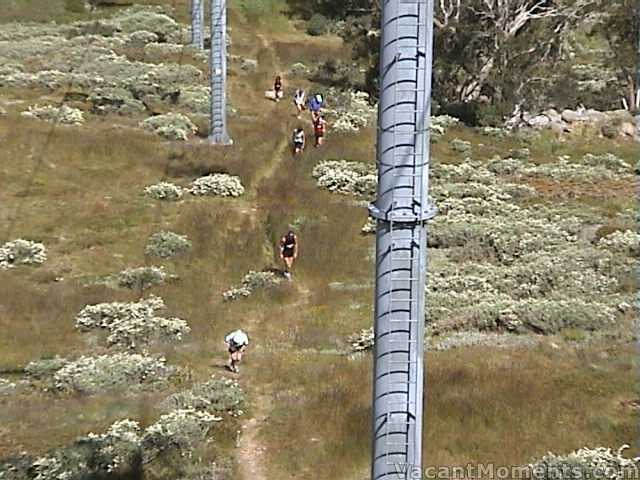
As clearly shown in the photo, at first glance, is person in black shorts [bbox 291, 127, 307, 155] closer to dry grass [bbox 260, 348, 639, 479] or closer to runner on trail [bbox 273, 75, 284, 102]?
runner on trail [bbox 273, 75, 284, 102]

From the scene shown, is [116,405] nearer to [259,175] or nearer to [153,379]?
[153,379]

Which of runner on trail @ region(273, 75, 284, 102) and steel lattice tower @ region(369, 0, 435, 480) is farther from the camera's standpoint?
runner on trail @ region(273, 75, 284, 102)

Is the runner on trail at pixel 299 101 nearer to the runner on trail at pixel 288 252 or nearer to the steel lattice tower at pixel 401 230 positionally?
the runner on trail at pixel 288 252

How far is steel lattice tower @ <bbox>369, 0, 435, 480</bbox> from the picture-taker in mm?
7348

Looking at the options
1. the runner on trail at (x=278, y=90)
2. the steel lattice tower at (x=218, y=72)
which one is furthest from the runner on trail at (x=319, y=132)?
the runner on trail at (x=278, y=90)

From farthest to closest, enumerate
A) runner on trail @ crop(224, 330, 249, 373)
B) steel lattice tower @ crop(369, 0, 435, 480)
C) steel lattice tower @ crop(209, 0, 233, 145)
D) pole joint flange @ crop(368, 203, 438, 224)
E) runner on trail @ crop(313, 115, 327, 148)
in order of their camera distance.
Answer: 1. runner on trail @ crop(313, 115, 327, 148)
2. steel lattice tower @ crop(209, 0, 233, 145)
3. runner on trail @ crop(224, 330, 249, 373)
4. pole joint flange @ crop(368, 203, 438, 224)
5. steel lattice tower @ crop(369, 0, 435, 480)

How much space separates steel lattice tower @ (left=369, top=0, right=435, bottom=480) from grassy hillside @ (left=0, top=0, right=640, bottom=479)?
17.6ft

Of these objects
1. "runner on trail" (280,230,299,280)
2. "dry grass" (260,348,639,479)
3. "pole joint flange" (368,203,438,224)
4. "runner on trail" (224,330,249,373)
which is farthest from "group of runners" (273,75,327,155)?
"pole joint flange" (368,203,438,224)

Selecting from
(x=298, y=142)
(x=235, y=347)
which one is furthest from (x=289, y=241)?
(x=298, y=142)

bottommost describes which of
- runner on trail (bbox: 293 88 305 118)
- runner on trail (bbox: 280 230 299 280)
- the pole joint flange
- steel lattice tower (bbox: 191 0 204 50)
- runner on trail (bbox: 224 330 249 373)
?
runner on trail (bbox: 224 330 249 373)

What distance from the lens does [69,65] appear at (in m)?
46.5

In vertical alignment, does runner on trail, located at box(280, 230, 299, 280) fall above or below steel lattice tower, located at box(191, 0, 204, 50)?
below

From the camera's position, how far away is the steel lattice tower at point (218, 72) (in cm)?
3238

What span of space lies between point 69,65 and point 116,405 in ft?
112
